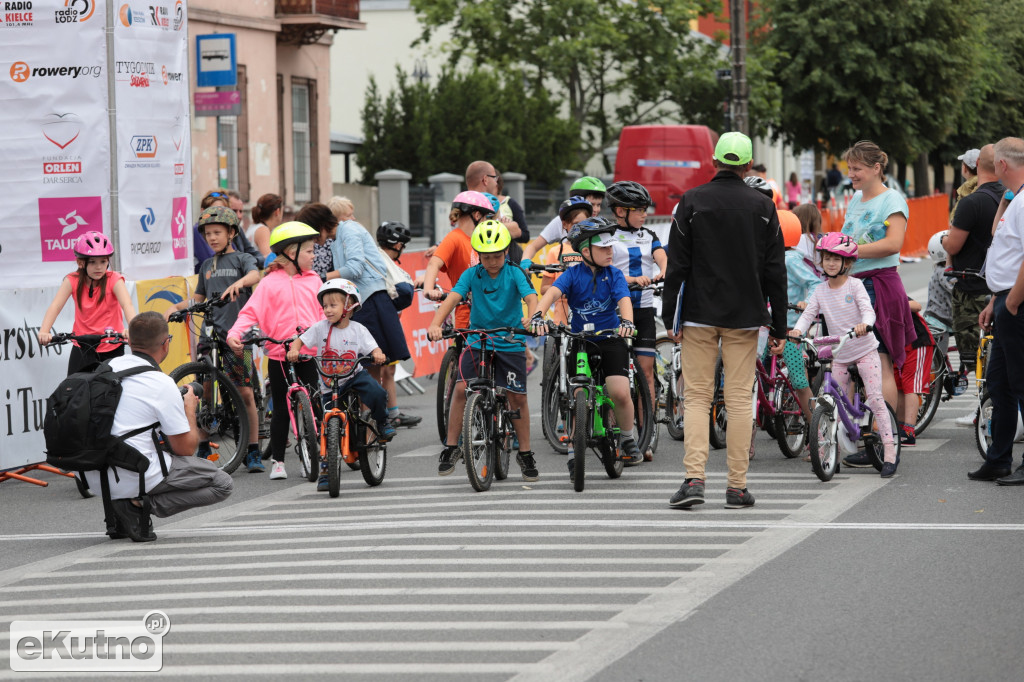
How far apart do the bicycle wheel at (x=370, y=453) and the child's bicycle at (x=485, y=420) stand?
0.64 metres

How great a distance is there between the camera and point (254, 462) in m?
11.1

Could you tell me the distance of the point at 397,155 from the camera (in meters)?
35.6

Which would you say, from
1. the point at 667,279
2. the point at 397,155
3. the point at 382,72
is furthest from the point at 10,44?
the point at 382,72

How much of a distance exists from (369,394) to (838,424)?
3.01 m

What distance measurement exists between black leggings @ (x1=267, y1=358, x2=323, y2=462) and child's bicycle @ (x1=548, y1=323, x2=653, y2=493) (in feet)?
5.52

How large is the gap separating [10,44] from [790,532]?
7844 mm

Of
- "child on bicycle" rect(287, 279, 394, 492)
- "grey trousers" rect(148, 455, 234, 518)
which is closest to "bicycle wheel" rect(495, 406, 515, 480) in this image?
"child on bicycle" rect(287, 279, 394, 492)

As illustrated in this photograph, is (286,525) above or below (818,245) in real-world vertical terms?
below

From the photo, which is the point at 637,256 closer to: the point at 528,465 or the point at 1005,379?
the point at 528,465

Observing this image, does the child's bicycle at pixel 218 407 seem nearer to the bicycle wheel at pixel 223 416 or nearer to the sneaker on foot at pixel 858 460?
the bicycle wheel at pixel 223 416

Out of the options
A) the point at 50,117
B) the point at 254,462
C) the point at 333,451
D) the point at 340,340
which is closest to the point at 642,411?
the point at 340,340

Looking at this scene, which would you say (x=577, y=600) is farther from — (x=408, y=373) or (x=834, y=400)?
(x=408, y=373)

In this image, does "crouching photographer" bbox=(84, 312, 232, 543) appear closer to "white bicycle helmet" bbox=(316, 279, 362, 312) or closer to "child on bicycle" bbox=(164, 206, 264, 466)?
"white bicycle helmet" bbox=(316, 279, 362, 312)

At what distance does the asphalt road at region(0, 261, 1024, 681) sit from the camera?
5.84m
